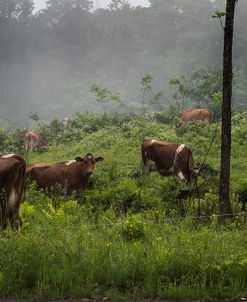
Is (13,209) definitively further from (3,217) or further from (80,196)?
(80,196)

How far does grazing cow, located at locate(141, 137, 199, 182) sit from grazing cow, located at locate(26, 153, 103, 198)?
2704 mm

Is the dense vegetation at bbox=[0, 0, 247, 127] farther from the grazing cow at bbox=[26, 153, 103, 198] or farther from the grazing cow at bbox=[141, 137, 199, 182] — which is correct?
the grazing cow at bbox=[26, 153, 103, 198]

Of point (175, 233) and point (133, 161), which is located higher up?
point (175, 233)

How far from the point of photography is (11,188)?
8742 mm

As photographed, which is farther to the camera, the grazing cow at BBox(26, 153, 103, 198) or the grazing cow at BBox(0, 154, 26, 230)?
the grazing cow at BBox(26, 153, 103, 198)

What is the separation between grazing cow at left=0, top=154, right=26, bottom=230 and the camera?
846 centimetres

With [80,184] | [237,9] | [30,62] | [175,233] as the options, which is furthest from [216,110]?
[30,62]

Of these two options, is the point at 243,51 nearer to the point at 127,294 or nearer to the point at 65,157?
the point at 65,157

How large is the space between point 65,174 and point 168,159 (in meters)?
3.71

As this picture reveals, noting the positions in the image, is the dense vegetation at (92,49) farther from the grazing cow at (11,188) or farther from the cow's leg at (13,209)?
the cow's leg at (13,209)

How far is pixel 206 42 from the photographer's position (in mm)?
67062

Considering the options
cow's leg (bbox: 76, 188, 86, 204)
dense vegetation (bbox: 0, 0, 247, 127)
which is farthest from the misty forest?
dense vegetation (bbox: 0, 0, 247, 127)

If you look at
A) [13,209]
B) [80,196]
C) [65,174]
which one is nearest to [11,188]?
[13,209]

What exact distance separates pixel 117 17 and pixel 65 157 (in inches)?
2412
